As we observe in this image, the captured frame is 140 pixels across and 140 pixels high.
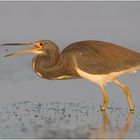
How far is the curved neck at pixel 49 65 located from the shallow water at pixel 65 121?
480 mm

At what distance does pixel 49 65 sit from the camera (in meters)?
12.6

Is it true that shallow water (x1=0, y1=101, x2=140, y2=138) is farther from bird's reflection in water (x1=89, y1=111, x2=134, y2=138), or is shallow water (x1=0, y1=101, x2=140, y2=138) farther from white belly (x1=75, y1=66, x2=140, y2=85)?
white belly (x1=75, y1=66, x2=140, y2=85)

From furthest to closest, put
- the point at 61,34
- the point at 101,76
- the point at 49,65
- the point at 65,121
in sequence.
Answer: the point at 61,34, the point at 49,65, the point at 101,76, the point at 65,121

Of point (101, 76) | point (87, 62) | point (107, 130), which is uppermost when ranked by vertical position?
point (87, 62)

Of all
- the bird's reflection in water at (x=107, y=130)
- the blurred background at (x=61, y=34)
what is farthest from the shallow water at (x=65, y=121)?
the blurred background at (x=61, y=34)

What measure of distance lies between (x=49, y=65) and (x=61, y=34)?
18.7ft

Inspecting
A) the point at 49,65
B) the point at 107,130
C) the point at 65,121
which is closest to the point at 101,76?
the point at 49,65

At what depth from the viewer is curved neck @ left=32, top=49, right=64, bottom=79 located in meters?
12.5

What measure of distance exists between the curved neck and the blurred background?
50 centimetres

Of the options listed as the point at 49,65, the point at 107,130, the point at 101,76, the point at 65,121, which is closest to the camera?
the point at 107,130

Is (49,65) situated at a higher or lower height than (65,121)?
higher

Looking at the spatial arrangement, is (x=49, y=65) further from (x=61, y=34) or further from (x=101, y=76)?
(x=61, y=34)

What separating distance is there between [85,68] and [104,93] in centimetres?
66

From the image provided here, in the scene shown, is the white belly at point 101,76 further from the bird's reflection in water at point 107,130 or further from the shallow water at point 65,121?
the bird's reflection in water at point 107,130
